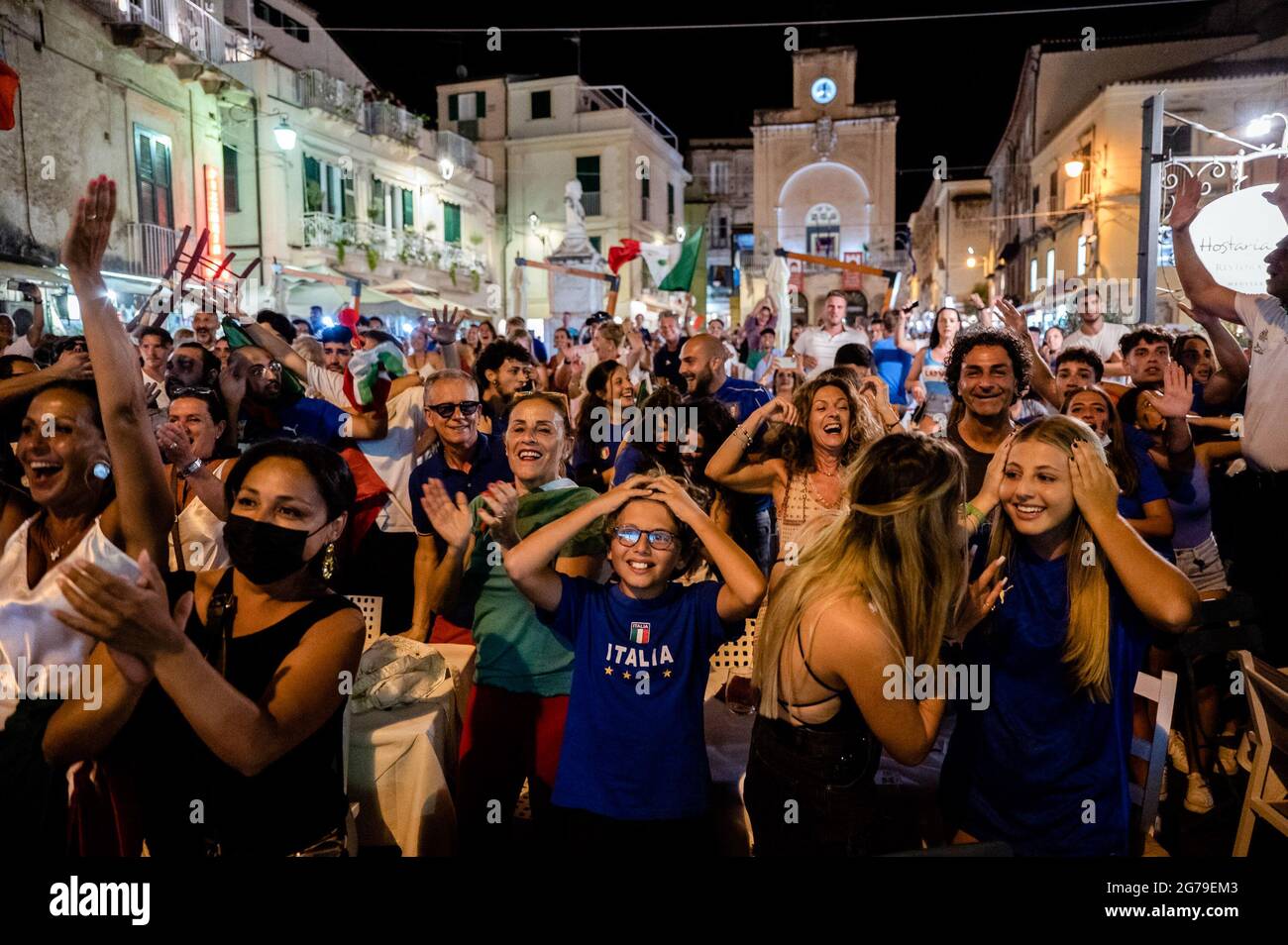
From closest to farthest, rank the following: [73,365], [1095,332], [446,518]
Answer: [446,518]
[73,365]
[1095,332]

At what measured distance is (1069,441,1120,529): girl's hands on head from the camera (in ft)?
8.24

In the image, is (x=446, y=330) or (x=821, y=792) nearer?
(x=821, y=792)

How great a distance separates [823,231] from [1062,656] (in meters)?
43.5

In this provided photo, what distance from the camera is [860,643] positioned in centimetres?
223

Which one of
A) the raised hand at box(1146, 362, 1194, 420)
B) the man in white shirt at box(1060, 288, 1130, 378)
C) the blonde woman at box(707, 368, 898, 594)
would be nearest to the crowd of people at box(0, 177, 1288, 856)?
the raised hand at box(1146, 362, 1194, 420)

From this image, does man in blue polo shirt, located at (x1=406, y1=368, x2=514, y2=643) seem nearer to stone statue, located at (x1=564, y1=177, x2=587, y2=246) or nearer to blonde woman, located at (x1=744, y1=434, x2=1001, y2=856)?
blonde woman, located at (x1=744, y1=434, x2=1001, y2=856)

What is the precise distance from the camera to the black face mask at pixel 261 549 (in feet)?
7.69

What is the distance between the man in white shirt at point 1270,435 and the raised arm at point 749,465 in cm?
209

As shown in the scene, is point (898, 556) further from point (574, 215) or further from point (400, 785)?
point (574, 215)

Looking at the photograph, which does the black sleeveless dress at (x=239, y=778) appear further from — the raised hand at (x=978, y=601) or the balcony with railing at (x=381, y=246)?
the balcony with railing at (x=381, y=246)

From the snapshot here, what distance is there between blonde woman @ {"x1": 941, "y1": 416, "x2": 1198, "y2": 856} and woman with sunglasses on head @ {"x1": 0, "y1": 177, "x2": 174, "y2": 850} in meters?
2.50

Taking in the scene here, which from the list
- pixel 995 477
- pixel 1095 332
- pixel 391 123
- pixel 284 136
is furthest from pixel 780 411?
pixel 391 123
